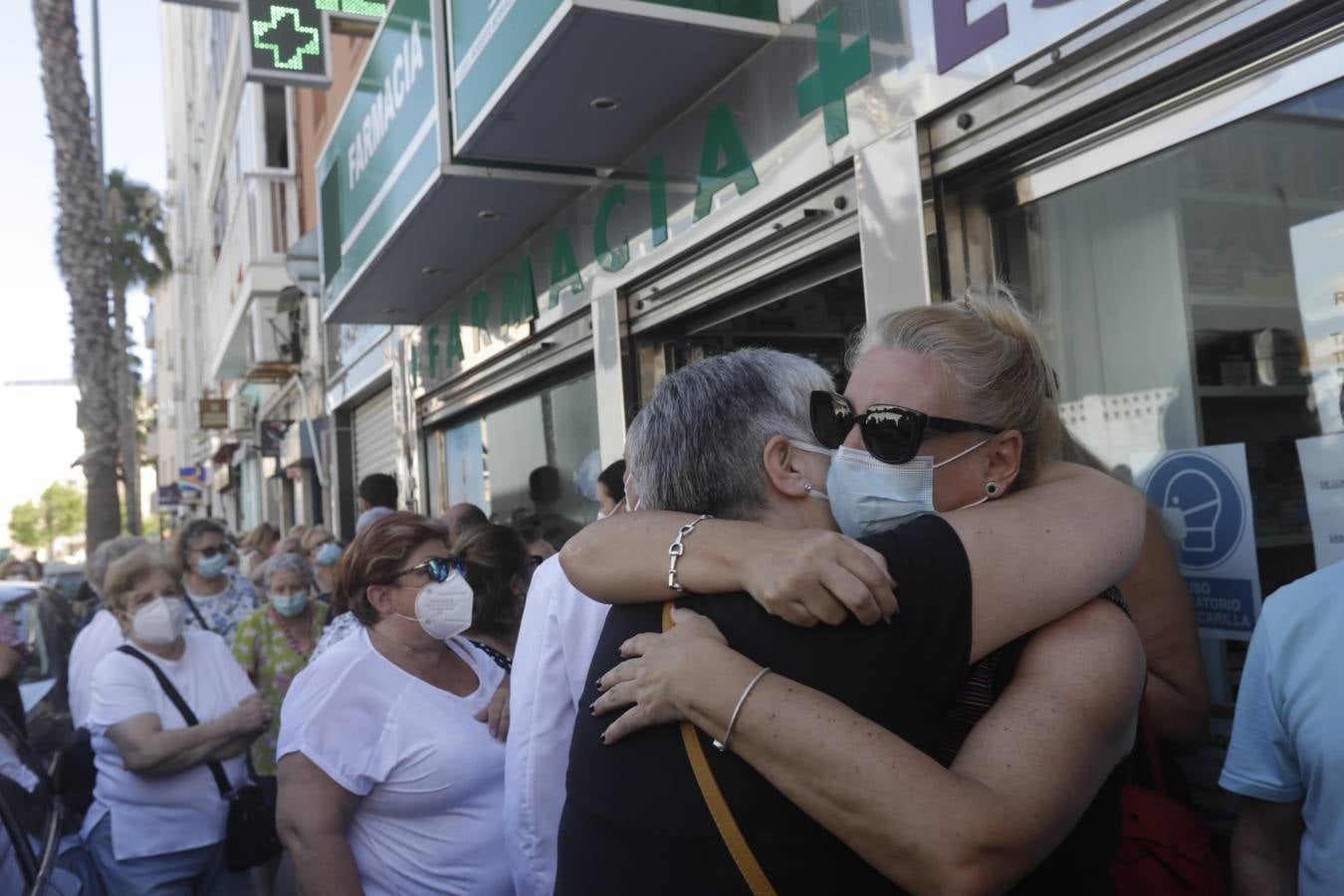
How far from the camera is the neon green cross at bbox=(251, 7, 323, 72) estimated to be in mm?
8406

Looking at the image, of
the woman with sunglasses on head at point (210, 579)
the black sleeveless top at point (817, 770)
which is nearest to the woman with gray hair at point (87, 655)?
the woman with sunglasses on head at point (210, 579)

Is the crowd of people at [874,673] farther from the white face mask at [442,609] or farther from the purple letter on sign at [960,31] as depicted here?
the purple letter on sign at [960,31]

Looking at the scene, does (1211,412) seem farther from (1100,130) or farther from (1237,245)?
(1100,130)

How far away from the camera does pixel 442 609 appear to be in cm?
302

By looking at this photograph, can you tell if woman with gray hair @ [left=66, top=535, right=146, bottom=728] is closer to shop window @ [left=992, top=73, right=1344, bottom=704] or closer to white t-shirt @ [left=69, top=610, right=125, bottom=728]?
white t-shirt @ [left=69, top=610, right=125, bottom=728]

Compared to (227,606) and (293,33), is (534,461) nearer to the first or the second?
(227,606)

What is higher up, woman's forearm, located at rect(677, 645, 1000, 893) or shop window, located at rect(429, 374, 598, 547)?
shop window, located at rect(429, 374, 598, 547)

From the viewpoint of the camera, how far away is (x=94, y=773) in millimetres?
3982

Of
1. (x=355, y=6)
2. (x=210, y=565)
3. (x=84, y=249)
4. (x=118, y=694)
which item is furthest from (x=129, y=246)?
(x=118, y=694)

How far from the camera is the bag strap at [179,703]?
156 inches

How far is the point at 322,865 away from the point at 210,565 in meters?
4.40

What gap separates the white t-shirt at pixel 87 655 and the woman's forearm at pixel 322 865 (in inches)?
93.8

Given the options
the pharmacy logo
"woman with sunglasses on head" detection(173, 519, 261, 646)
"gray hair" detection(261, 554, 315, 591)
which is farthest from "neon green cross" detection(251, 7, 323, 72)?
the pharmacy logo

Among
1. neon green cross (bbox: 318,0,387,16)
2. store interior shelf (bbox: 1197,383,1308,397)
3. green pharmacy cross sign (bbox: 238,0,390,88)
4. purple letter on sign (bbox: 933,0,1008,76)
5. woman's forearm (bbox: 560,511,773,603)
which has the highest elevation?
neon green cross (bbox: 318,0,387,16)
